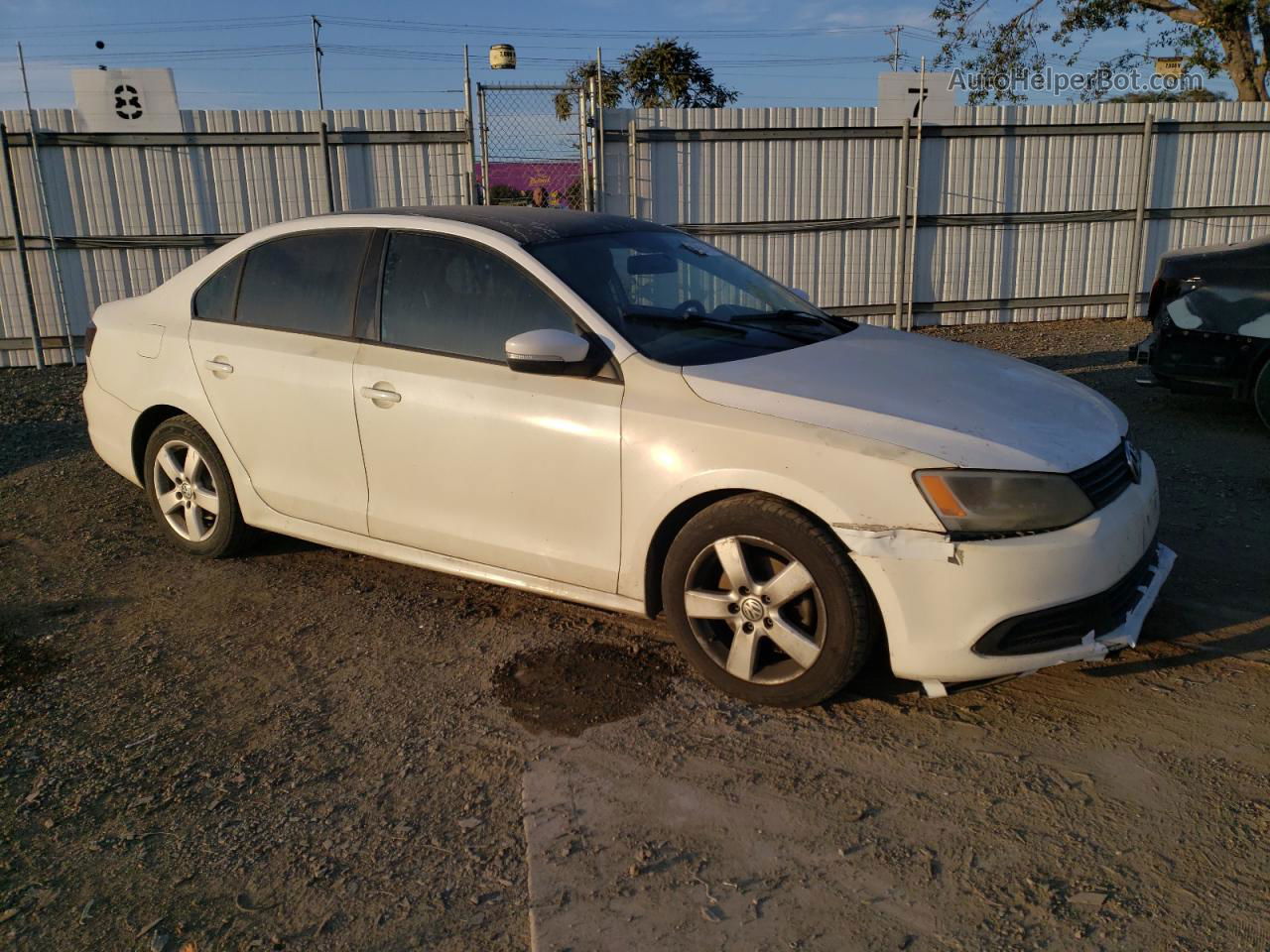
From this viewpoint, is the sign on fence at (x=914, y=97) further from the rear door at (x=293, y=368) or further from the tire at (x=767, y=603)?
the tire at (x=767, y=603)

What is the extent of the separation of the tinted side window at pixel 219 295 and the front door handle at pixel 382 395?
1050mm

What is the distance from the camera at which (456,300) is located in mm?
4344

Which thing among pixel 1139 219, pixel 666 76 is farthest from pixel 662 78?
pixel 1139 219

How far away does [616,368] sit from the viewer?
3.88 metres

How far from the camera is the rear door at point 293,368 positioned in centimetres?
453

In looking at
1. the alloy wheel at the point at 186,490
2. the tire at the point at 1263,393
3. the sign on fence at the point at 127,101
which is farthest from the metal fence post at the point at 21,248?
the tire at the point at 1263,393

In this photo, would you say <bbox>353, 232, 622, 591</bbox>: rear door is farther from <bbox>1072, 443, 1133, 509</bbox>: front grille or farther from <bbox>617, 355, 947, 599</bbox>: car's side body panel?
<bbox>1072, 443, 1133, 509</bbox>: front grille

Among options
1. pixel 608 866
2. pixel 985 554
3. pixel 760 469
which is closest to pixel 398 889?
pixel 608 866

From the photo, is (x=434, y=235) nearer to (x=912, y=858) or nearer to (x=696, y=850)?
(x=696, y=850)

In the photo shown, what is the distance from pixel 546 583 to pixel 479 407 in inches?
28.4

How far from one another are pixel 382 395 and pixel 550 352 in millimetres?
905

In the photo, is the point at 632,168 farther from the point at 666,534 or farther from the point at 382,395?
the point at 666,534

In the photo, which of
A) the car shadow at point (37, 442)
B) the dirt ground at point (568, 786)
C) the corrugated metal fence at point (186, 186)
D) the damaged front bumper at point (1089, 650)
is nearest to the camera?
the dirt ground at point (568, 786)

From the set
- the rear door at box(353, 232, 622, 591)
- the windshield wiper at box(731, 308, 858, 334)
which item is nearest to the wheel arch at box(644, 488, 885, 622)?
the rear door at box(353, 232, 622, 591)
